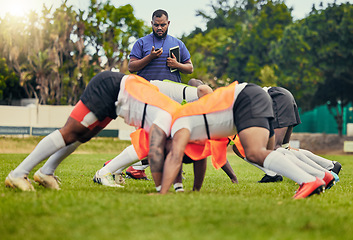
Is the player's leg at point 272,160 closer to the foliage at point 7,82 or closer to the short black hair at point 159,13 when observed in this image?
the short black hair at point 159,13

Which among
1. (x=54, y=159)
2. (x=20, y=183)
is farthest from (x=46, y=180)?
(x=20, y=183)

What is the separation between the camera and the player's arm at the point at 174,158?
5402mm

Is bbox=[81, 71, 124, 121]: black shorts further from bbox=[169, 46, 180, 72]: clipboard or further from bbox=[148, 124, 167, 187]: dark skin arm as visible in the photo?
bbox=[169, 46, 180, 72]: clipboard

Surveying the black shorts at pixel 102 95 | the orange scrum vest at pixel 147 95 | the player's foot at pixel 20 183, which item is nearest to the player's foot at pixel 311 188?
the orange scrum vest at pixel 147 95

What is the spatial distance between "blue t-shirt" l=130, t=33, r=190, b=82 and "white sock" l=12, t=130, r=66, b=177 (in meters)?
1.99

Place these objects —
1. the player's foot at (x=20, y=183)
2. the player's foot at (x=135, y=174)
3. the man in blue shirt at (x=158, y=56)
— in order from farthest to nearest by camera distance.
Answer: the player's foot at (x=135, y=174)
the man in blue shirt at (x=158, y=56)
the player's foot at (x=20, y=183)

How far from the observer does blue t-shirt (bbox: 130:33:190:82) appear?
24.3 ft

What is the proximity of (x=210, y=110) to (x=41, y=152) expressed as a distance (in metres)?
2.11

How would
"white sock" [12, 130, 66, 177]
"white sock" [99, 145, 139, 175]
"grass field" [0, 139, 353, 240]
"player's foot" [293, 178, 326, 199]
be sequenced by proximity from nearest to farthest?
"grass field" [0, 139, 353, 240] < "player's foot" [293, 178, 326, 199] < "white sock" [12, 130, 66, 177] < "white sock" [99, 145, 139, 175]

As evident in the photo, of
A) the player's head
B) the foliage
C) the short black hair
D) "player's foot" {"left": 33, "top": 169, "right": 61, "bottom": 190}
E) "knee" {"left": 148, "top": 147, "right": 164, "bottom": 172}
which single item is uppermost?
the short black hair

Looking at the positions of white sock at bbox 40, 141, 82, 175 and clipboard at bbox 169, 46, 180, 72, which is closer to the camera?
white sock at bbox 40, 141, 82, 175

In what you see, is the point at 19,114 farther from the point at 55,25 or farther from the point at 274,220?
the point at 274,220

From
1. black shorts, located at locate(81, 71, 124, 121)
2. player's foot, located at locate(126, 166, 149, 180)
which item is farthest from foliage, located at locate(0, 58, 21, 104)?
black shorts, located at locate(81, 71, 124, 121)

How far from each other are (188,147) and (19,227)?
2698 mm
